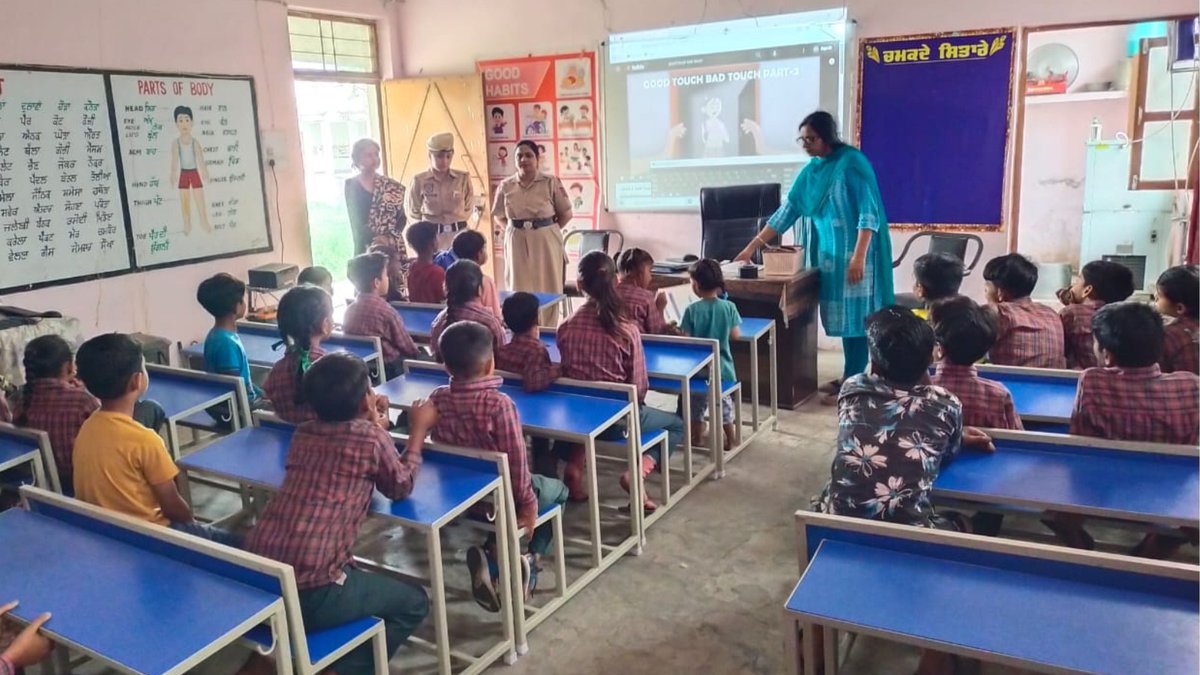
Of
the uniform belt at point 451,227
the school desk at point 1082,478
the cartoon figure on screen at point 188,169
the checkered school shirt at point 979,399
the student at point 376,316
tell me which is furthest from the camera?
the uniform belt at point 451,227

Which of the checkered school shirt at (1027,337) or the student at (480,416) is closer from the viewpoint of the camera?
the student at (480,416)

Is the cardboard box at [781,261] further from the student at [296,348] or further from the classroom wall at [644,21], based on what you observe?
the student at [296,348]

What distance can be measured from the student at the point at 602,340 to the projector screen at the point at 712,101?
3.02 metres

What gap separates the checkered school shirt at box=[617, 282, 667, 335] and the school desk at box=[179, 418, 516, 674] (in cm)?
151

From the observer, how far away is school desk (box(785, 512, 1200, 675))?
4.57 ft

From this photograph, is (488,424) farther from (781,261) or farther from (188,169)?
(188,169)

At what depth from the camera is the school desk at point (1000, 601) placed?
4.57 ft

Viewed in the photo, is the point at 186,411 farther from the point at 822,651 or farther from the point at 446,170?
the point at 446,170

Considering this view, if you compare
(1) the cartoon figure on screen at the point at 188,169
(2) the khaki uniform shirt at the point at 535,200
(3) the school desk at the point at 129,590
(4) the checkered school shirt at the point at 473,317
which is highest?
(1) the cartoon figure on screen at the point at 188,169

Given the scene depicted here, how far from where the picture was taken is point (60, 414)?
107 inches

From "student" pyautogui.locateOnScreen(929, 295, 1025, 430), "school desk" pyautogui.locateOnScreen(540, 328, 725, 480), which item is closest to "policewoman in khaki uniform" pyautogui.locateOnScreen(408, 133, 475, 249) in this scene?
"school desk" pyautogui.locateOnScreen(540, 328, 725, 480)

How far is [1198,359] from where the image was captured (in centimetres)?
265

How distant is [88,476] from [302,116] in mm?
4835

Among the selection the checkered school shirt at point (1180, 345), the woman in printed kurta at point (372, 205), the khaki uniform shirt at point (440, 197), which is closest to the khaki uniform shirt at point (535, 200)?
the khaki uniform shirt at point (440, 197)
